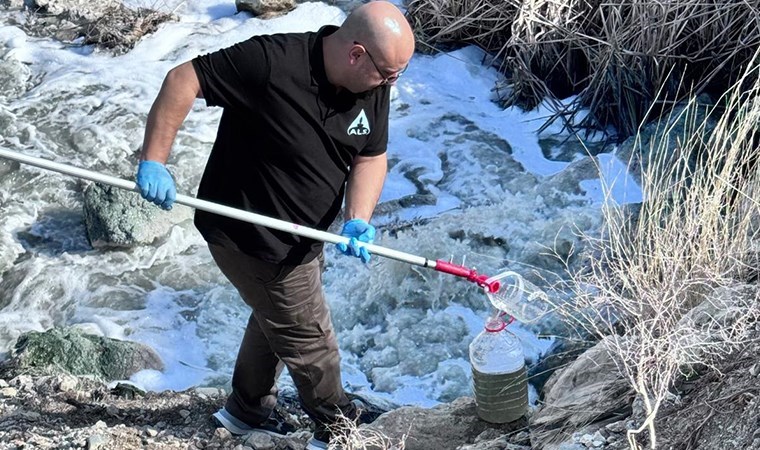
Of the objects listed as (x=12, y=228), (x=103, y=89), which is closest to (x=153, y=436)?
(x=12, y=228)

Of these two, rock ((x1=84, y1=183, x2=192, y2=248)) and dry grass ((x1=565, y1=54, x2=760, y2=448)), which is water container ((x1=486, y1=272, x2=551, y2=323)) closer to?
dry grass ((x1=565, y1=54, x2=760, y2=448))

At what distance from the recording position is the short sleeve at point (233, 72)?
3.41 m

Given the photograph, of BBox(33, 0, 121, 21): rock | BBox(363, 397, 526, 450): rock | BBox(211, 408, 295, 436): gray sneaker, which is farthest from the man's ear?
BBox(33, 0, 121, 21): rock

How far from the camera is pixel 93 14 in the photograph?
8.48 meters

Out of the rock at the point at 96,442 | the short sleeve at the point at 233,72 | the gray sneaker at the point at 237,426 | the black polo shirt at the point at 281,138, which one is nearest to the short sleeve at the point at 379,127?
the black polo shirt at the point at 281,138

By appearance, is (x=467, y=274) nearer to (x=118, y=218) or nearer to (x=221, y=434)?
(x=221, y=434)

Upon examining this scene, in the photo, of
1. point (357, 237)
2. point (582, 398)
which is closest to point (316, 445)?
point (357, 237)

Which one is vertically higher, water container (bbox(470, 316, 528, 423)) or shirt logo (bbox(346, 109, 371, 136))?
shirt logo (bbox(346, 109, 371, 136))

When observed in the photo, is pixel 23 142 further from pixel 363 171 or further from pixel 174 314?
pixel 363 171

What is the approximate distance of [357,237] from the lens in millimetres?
Answer: 3783

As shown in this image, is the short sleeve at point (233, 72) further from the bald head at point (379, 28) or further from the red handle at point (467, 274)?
the red handle at point (467, 274)

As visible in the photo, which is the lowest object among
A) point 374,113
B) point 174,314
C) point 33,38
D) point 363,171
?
point 174,314

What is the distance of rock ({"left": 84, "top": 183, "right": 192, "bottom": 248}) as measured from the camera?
625 centimetres

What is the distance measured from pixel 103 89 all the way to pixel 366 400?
389 cm
